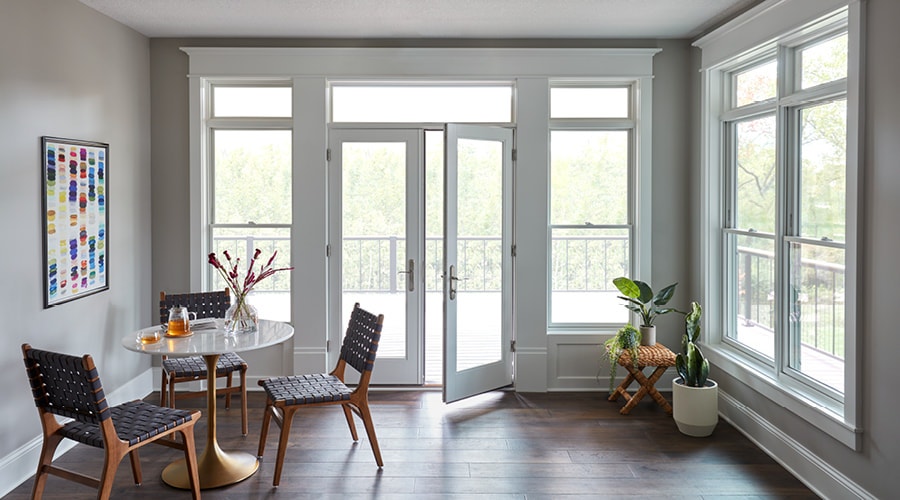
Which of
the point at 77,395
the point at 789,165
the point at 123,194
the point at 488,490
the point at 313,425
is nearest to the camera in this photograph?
the point at 77,395

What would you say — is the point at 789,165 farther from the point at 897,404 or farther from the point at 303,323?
the point at 303,323

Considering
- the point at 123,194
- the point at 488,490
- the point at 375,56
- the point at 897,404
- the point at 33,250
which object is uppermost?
the point at 375,56

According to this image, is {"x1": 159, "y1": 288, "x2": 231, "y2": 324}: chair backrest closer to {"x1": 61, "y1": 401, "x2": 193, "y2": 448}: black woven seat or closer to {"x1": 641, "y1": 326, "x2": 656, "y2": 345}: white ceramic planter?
{"x1": 61, "y1": 401, "x2": 193, "y2": 448}: black woven seat

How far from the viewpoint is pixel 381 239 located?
5.26 m

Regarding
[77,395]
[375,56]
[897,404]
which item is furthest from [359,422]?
[897,404]

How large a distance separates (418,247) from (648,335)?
A: 1.82 m

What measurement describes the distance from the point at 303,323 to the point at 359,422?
1065 mm

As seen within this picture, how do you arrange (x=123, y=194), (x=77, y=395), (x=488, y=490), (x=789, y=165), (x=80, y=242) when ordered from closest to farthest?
(x=77, y=395) → (x=488, y=490) → (x=789, y=165) → (x=80, y=242) → (x=123, y=194)

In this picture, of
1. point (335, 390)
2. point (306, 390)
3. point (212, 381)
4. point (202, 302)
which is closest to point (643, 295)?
point (335, 390)

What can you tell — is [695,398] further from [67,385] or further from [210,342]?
[67,385]

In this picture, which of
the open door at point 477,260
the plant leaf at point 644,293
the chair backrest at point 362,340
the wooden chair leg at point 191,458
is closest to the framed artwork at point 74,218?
the wooden chair leg at point 191,458

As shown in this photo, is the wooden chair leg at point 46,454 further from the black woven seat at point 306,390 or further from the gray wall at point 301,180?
the gray wall at point 301,180

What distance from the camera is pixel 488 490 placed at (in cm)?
343

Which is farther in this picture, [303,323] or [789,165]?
[303,323]
